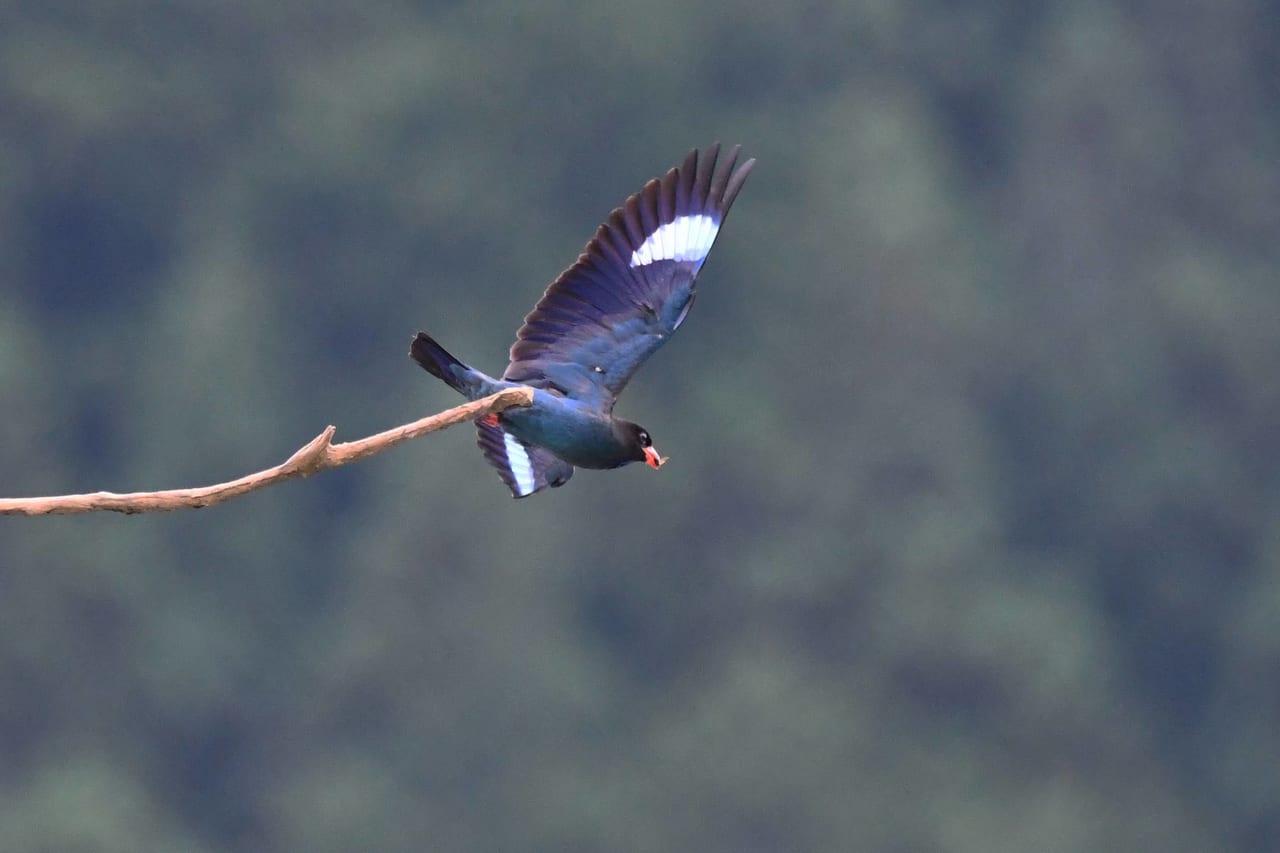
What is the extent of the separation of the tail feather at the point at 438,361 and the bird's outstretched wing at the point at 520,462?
52cm

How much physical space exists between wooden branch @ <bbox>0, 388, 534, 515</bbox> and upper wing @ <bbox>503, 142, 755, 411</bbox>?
1.27 meters

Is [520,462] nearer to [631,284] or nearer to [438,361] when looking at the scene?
[631,284]

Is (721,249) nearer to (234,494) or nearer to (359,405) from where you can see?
(359,405)

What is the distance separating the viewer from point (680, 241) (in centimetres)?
681

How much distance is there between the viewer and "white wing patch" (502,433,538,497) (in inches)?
258

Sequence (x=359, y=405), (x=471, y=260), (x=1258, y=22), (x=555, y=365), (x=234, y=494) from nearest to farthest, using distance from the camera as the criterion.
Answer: (x=234, y=494)
(x=555, y=365)
(x=359, y=405)
(x=471, y=260)
(x=1258, y=22)

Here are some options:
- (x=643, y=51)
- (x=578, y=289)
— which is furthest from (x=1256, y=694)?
(x=578, y=289)

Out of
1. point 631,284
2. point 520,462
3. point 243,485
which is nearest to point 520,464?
point 520,462

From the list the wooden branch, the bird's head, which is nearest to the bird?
the bird's head

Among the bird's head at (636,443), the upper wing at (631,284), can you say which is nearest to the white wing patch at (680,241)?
the upper wing at (631,284)

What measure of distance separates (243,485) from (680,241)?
2.44 metres

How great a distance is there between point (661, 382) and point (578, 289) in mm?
21515

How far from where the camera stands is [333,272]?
98.9 ft

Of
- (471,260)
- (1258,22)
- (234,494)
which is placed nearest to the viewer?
(234,494)
